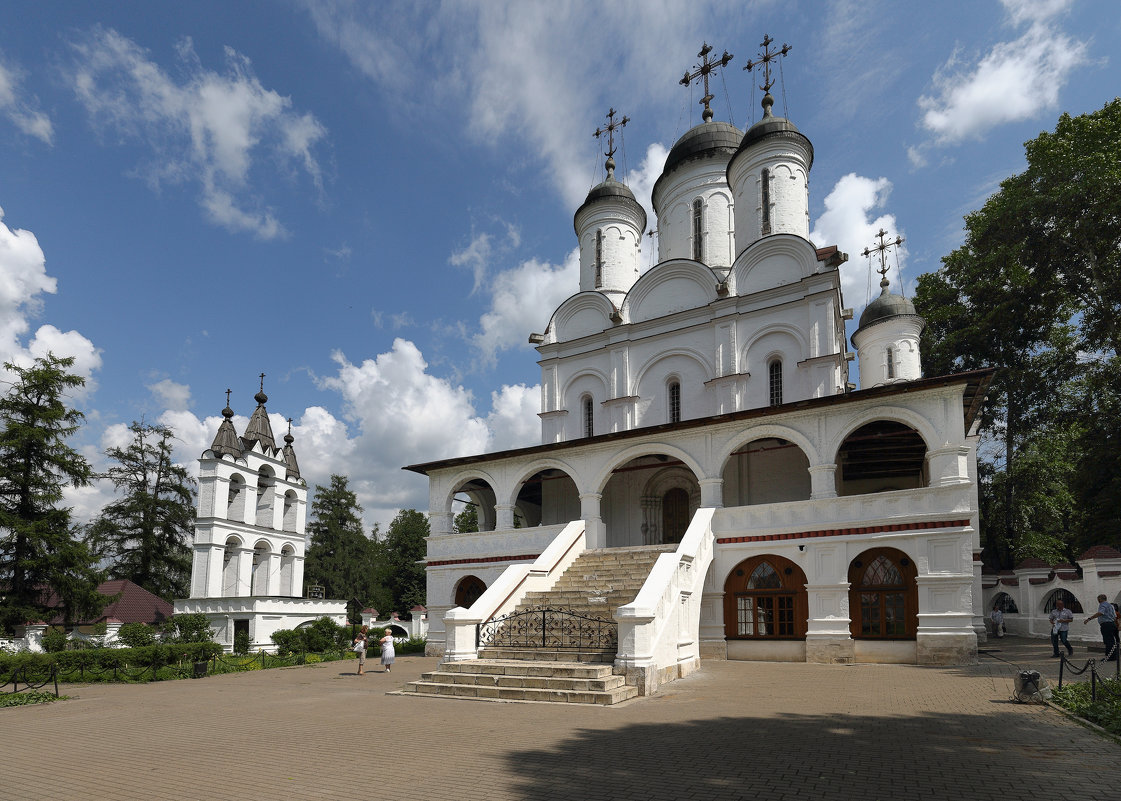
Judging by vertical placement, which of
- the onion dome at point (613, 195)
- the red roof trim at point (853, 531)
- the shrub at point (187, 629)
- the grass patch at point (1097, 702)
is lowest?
the shrub at point (187, 629)

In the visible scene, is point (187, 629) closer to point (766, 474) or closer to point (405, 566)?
point (766, 474)

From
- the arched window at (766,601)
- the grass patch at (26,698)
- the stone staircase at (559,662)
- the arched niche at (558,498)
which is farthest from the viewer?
the arched niche at (558,498)

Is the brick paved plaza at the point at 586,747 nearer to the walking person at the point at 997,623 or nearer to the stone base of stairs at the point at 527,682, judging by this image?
the stone base of stairs at the point at 527,682

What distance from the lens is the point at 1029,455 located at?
122 ft

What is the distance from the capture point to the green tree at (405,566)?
56344 mm

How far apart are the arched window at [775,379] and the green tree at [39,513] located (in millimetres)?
23703

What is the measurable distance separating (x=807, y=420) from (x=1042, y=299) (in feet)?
59.7

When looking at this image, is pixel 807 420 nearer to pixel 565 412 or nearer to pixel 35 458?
pixel 565 412

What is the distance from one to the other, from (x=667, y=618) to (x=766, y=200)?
17.0 meters

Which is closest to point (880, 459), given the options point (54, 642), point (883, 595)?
point (883, 595)

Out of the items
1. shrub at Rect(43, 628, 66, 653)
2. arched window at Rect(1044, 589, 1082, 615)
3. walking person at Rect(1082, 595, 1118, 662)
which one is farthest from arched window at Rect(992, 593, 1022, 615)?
shrub at Rect(43, 628, 66, 653)

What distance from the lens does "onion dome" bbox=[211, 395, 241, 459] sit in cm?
3034

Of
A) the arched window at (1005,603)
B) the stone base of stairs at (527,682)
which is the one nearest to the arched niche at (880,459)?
the stone base of stairs at (527,682)

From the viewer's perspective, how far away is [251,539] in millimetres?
31766
